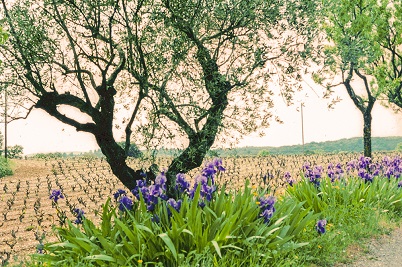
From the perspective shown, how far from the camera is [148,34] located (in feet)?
31.0

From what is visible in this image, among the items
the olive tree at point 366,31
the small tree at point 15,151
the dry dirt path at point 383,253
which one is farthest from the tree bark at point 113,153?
the small tree at point 15,151

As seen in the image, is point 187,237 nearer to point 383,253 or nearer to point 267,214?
point 267,214

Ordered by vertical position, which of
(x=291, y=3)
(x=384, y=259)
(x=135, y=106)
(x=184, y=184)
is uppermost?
(x=291, y=3)

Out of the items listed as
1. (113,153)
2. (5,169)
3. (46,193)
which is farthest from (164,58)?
(5,169)

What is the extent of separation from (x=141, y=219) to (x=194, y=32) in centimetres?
409

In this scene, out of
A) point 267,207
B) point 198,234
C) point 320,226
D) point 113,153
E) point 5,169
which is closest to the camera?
point 198,234

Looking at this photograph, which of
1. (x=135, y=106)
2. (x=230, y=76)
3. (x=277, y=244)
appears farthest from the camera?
(x=135, y=106)

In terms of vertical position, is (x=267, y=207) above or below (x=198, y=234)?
above

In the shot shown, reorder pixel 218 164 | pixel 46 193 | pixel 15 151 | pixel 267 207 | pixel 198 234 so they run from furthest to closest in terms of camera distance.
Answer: pixel 15 151 → pixel 46 193 → pixel 218 164 → pixel 267 207 → pixel 198 234

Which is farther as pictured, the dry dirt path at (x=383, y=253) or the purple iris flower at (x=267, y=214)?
the dry dirt path at (x=383, y=253)

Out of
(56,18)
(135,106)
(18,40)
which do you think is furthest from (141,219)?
(56,18)

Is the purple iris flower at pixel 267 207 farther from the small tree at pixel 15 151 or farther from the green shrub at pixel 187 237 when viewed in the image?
the small tree at pixel 15 151

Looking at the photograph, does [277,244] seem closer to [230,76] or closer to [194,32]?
[230,76]

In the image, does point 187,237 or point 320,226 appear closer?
point 187,237
